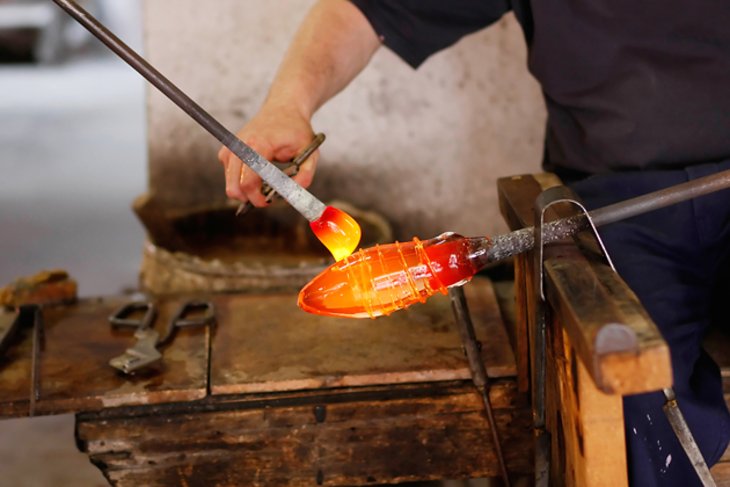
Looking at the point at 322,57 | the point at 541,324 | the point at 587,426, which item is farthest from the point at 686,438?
the point at 322,57

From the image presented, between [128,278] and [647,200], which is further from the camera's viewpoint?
[128,278]

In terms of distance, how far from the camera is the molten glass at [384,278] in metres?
1.37

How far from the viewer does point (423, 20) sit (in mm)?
2160

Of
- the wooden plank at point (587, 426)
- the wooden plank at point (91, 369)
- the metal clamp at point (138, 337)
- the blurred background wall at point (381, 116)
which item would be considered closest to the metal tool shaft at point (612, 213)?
the wooden plank at point (587, 426)

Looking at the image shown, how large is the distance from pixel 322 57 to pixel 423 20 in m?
0.27

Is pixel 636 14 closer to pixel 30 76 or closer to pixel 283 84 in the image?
pixel 283 84

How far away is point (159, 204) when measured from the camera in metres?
3.18

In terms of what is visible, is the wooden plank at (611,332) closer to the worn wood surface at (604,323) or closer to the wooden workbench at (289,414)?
the worn wood surface at (604,323)

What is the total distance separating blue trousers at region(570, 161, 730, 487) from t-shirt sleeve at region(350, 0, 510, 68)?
0.50 m

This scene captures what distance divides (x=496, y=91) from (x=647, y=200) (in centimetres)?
176

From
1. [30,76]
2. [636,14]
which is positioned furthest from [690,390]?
[30,76]

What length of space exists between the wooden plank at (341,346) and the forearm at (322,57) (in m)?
0.50

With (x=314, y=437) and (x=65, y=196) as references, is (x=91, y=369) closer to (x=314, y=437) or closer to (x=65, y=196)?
(x=314, y=437)

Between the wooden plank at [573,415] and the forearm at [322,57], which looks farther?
the forearm at [322,57]
